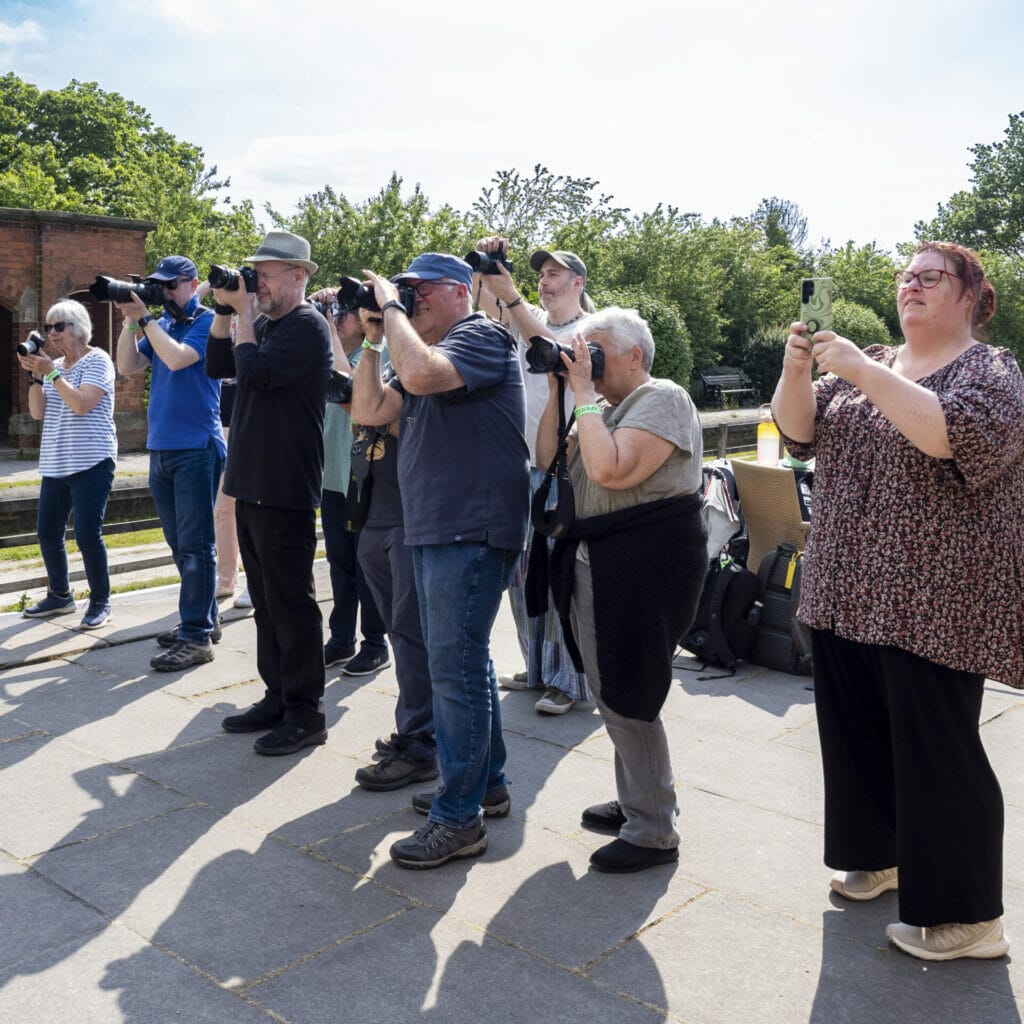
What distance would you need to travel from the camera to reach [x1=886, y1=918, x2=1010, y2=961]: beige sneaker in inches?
121

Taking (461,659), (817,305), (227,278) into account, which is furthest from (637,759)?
(227,278)

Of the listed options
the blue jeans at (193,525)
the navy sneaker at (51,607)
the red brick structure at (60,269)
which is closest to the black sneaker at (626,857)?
the blue jeans at (193,525)

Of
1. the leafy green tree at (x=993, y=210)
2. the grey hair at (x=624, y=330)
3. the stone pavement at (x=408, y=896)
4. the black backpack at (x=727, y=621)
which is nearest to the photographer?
the stone pavement at (x=408, y=896)

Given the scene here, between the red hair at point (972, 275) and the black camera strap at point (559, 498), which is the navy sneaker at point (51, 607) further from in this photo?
the red hair at point (972, 275)

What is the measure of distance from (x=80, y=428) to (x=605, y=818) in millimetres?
4152

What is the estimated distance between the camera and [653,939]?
10.5 ft

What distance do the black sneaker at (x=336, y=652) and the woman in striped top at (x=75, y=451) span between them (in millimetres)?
1452

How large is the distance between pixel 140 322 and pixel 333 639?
193cm

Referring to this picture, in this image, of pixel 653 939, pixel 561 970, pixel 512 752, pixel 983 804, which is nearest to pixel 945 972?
pixel 983 804

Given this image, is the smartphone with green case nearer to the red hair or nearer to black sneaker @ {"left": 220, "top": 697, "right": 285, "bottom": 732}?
the red hair

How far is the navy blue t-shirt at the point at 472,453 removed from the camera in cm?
364

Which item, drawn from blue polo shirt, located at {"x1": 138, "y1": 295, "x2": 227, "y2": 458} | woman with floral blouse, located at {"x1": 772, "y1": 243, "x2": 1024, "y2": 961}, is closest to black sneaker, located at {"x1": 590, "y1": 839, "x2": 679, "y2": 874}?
woman with floral blouse, located at {"x1": 772, "y1": 243, "x2": 1024, "y2": 961}

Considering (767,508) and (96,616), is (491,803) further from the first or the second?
(96,616)

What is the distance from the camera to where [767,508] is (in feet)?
21.4
